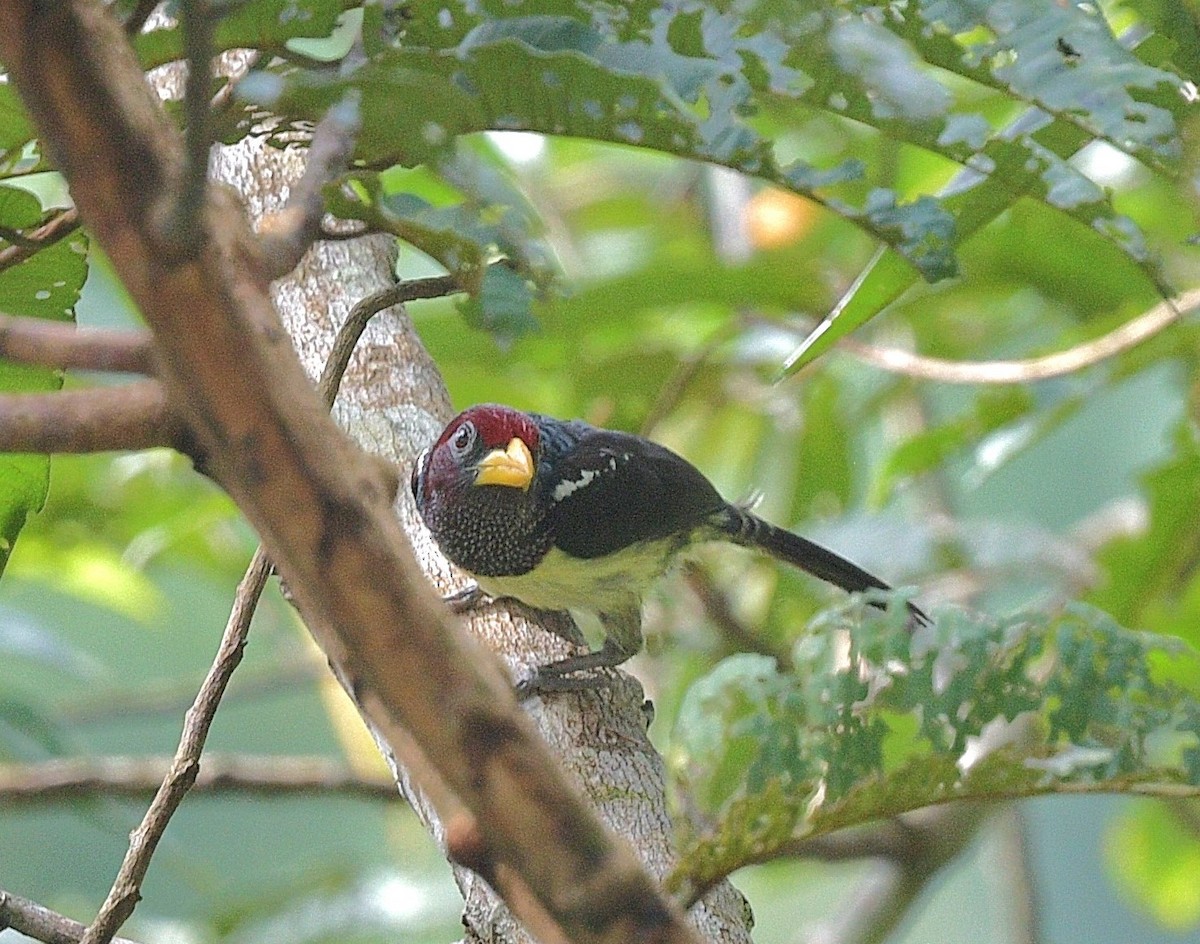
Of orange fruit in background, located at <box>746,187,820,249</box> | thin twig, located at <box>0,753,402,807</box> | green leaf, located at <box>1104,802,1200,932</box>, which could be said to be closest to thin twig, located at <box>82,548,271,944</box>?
thin twig, located at <box>0,753,402,807</box>

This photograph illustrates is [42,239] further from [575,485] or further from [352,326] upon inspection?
[575,485]

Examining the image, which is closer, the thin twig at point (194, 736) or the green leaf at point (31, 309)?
the thin twig at point (194, 736)

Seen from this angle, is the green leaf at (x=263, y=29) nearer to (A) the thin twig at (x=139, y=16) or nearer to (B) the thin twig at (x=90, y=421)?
(A) the thin twig at (x=139, y=16)

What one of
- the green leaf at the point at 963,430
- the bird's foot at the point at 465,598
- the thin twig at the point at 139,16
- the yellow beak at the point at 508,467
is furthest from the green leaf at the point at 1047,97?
Answer: the green leaf at the point at 963,430

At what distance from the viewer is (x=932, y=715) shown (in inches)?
50.1

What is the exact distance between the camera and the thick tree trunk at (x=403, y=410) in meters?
1.16

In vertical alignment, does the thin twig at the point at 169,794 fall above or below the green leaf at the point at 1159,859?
above

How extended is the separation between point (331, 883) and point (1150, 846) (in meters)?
2.03

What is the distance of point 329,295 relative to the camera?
139 centimetres

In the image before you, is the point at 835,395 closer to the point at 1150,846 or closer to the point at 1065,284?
the point at 1065,284

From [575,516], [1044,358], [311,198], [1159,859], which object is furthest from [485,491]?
[1159,859]

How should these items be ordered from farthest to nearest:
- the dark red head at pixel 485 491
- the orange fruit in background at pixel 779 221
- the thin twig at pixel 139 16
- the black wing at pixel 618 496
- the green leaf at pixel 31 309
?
the orange fruit in background at pixel 779 221 → the black wing at pixel 618 496 → the dark red head at pixel 485 491 → the green leaf at pixel 31 309 → the thin twig at pixel 139 16

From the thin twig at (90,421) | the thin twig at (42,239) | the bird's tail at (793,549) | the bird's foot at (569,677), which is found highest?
the thin twig at (90,421)

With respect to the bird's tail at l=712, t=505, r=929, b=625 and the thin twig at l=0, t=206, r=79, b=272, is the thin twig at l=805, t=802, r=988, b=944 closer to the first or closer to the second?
the bird's tail at l=712, t=505, r=929, b=625
